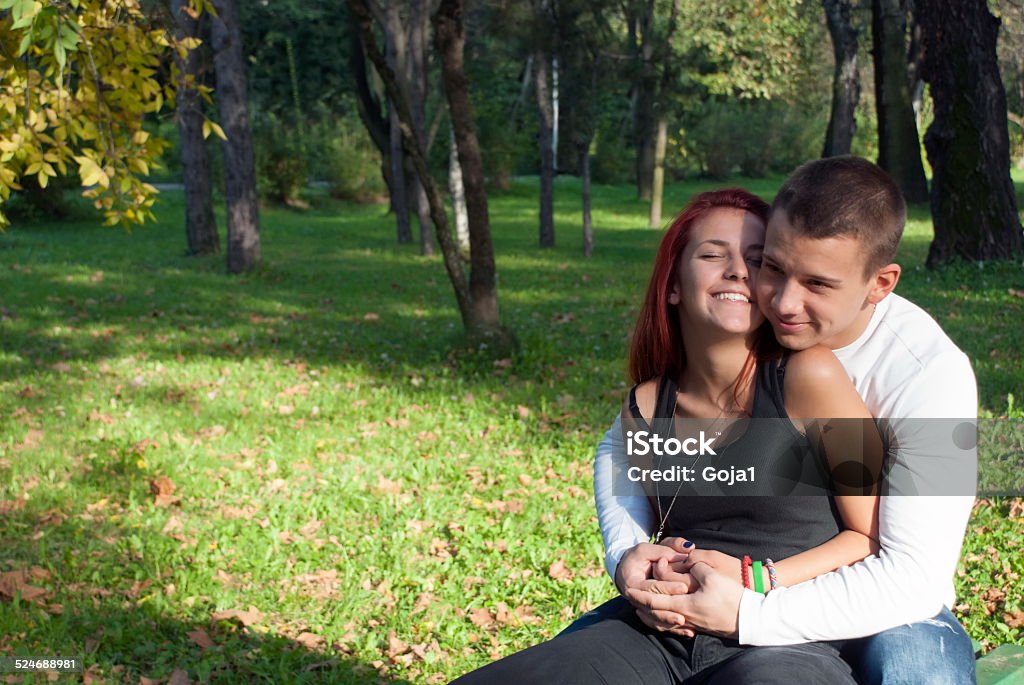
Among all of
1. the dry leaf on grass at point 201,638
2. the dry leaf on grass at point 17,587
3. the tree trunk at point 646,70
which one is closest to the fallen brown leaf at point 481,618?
the dry leaf on grass at point 201,638

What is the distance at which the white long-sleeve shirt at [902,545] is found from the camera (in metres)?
2.28

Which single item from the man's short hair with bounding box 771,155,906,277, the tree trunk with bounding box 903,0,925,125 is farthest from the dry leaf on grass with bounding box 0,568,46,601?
the tree trunk with bounding box 903,0,925,125

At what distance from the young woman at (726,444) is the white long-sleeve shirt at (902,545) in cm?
5

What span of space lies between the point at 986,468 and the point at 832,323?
13.8 feet

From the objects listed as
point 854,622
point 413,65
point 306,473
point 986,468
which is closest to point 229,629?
point 306,473

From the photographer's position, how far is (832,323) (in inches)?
92.4

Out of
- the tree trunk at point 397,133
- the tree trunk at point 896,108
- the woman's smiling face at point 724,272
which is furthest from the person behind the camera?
the tree trunk at point 896,108

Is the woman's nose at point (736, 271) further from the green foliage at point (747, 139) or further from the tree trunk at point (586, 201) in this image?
the green foliage at point (747, 139)

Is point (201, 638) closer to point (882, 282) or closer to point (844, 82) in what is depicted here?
point (882, 282)

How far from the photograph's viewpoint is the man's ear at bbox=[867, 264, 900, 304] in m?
2.34

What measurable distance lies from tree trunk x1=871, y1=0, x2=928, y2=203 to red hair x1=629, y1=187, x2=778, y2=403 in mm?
20071

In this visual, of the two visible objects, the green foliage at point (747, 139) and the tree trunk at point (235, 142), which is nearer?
the tree trunk at point (235, 142)

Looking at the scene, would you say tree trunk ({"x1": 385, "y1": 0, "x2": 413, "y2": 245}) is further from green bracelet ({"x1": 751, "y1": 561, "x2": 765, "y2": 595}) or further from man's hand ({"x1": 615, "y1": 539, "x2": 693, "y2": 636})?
green bracelet ({"x1": 751, "y1": 561, "x2": 765, "y2": 595})

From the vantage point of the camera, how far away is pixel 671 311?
8.97ft
